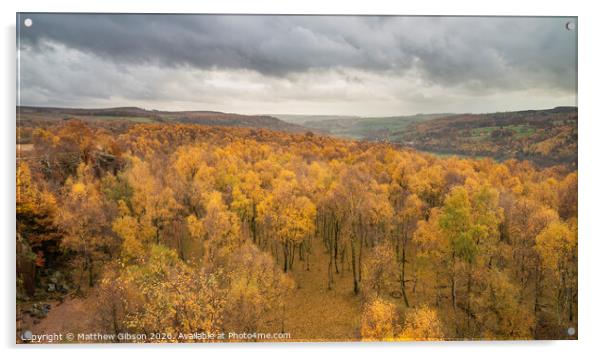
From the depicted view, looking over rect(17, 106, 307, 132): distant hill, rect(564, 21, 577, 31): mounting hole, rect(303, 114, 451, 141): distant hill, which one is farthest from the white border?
rect(303, 114, 451, 141): distant hill

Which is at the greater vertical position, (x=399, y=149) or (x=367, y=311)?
(x=399, y=149)

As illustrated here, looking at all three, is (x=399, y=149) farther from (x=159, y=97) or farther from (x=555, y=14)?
(x=159, y=97)

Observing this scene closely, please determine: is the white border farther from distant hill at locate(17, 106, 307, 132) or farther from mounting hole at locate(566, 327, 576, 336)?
distant hill at locate(17, 106, 307, 132)

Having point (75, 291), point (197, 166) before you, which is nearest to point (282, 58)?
point (197, 166)

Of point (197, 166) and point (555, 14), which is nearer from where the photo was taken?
point (555, 14)

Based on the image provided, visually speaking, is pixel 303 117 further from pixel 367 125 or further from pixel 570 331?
pixel 570 331

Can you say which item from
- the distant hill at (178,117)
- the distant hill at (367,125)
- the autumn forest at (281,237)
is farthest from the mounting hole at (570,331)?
the distant hill at (178,117)
